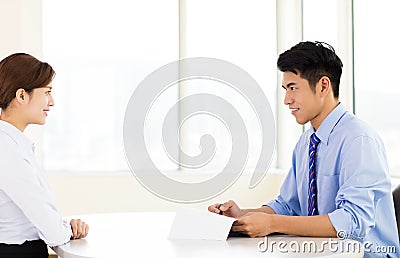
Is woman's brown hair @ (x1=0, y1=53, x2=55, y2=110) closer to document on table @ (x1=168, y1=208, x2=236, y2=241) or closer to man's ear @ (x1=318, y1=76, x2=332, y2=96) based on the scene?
document on table @ (x1=168, y1=208, x2=236, y2=241)

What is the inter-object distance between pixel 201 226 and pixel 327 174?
1.44 feet

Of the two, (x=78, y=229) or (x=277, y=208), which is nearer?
(x=78, y=229)

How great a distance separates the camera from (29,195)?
5.61 ft

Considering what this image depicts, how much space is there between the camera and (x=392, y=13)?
11.4 ft

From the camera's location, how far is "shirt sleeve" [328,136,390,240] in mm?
1776

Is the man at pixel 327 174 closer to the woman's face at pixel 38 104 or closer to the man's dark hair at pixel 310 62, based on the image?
the man's dark hair at pixel 310 62

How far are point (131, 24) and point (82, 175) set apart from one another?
1084 mm

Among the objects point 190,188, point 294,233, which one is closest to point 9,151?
point 294,233

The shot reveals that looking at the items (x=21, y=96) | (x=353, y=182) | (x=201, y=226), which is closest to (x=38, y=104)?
(x=21, y=96)

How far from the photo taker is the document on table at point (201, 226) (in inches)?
70.7

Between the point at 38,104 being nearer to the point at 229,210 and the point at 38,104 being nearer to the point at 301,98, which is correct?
the point at 229,210

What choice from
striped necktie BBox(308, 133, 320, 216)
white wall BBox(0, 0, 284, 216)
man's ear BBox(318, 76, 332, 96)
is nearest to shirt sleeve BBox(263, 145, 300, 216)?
striped necktie BBox(308, 133, 320, 216)

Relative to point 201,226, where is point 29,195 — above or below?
above

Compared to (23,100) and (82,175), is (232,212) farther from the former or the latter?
(82,175)
